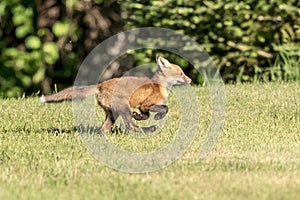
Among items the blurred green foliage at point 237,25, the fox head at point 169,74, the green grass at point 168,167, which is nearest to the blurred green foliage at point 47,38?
the blurred green foliage at point 237,25

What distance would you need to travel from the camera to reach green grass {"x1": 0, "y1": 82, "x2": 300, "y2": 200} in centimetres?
547

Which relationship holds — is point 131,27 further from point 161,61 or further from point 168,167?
point 168,167

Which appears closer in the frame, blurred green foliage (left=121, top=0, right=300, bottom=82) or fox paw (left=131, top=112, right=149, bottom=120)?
fox paw (left=131, top=112, right=149, bottom=120)

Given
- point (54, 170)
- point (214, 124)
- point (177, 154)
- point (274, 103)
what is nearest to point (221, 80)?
point (274, 103)

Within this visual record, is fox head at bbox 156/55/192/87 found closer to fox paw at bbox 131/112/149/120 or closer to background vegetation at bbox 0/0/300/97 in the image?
fox paw at bbox 131/112/149/120

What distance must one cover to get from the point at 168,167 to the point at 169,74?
167 centimetres

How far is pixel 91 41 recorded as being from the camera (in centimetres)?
1259

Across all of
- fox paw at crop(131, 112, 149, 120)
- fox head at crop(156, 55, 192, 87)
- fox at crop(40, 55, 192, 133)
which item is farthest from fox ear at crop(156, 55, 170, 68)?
fox paw at crop(131, 112, 149, 120)

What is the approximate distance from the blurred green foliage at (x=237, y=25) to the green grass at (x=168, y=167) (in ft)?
9.65

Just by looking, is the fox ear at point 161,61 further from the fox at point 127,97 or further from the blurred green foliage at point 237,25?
the blurred green foliage at point 237,25

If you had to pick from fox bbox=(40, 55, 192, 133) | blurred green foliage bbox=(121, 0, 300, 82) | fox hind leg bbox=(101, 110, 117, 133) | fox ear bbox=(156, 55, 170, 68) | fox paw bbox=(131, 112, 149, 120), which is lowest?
blurred green foliage bbox=(121, 0, 300, 82)

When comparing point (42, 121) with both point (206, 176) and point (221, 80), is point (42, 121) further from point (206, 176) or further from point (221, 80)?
point (221, 80)

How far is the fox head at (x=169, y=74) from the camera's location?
7812 mm

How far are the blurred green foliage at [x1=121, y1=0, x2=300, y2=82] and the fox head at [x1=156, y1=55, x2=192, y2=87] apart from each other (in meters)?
4.51
